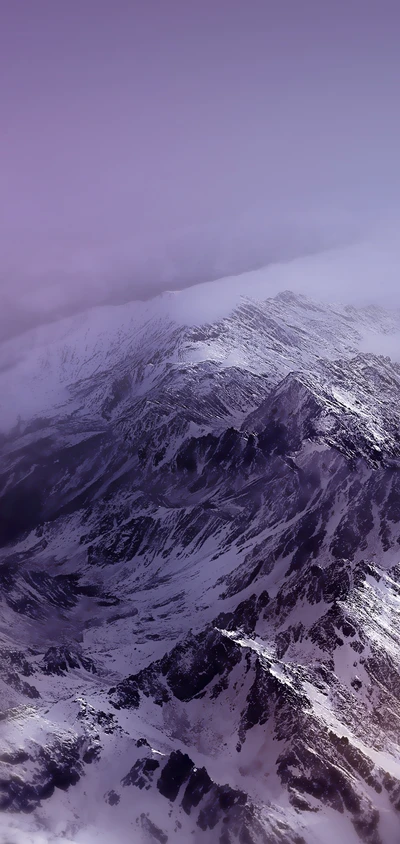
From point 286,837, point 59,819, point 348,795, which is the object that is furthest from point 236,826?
point 59,819

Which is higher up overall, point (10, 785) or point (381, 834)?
→ point (381, 834)

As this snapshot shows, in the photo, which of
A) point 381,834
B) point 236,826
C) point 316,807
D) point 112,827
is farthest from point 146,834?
point 381,834

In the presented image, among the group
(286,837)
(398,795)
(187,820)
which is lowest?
(187,820)

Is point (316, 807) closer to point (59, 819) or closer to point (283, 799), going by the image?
point (283, 799)

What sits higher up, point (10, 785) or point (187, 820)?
point (187, 820)

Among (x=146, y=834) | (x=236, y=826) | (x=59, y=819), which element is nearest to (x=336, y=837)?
(x=236, y=826)

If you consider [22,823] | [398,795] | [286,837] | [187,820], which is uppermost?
[398,795]

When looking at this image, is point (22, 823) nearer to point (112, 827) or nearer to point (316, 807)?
point (112, 827)

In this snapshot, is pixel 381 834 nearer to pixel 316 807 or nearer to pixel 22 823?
pixel 316 807
